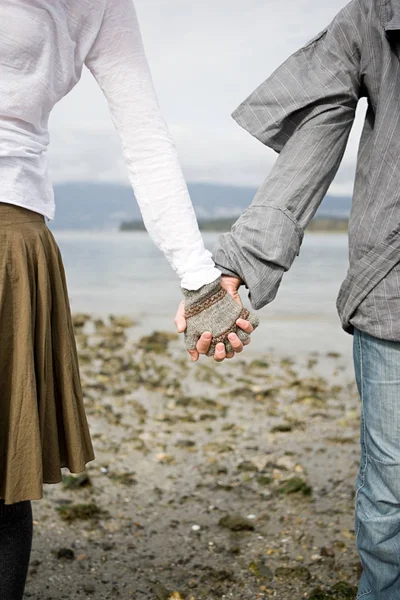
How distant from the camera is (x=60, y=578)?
316 centimetres

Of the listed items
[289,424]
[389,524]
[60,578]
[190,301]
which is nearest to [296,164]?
[190,301]

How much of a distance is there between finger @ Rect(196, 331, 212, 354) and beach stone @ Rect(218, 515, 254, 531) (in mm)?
1690

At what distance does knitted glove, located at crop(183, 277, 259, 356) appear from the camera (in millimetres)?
2129

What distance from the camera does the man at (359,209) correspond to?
204cm

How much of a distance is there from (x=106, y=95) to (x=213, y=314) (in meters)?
0.70

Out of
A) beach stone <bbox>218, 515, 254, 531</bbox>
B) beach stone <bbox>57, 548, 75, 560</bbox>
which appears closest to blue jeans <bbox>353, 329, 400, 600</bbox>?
beach stone <bbox>218, 515, 254, 531</bbox>

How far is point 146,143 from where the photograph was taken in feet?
6.91

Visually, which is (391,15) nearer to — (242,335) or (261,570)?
(242,335)

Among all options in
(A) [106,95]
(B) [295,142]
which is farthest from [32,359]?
(B) [295,142]

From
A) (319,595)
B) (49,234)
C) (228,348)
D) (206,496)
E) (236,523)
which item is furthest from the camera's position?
(206,496)

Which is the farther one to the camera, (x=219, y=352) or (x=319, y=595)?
(x=319, y=595)

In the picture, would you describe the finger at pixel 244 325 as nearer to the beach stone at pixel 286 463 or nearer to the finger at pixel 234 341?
the finger at pixel 234 341

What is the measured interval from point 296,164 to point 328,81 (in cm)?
25

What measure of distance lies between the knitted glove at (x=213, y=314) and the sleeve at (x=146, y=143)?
0.13 ft
